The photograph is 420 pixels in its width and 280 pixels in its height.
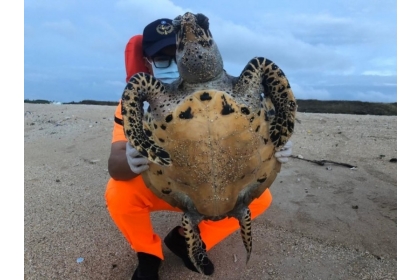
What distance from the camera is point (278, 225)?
4055mm

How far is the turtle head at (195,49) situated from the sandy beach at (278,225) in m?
1.77

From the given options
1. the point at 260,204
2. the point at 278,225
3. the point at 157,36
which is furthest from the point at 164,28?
the point at 278,225

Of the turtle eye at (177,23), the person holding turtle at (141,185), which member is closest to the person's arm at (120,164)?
the person holding turtle at (141,185)

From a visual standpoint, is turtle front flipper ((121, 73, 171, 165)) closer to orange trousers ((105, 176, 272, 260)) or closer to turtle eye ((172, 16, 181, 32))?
turtle eye ((172, 16, 181, 32))

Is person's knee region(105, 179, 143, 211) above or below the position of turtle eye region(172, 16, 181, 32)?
below

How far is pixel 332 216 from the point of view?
4.19 m

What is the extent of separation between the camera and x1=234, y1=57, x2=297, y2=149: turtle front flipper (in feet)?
7.96

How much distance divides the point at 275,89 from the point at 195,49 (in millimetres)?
555

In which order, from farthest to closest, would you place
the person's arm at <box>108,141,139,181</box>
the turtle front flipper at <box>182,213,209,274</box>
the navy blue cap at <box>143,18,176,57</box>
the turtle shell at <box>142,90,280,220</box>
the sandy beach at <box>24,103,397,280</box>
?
the sandy beach at <box>24,103,397,280</box>
the navy blue cap at <box>143,18,176,57</box>
the person's arm at <box>108,141,139,181</box>
the turtle front flipper at <box>182,213,209,274</box>
the turtle shell at <box>142,90,280,220</box>

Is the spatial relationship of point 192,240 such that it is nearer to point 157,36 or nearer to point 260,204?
point 260,204

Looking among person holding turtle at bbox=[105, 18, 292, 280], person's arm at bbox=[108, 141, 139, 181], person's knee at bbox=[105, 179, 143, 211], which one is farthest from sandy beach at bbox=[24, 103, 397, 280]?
person's arm at bbox=[108, 141, 139, 181]

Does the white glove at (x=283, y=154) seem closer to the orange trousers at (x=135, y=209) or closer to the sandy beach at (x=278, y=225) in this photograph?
the orange trousers at (x=135, y=209)

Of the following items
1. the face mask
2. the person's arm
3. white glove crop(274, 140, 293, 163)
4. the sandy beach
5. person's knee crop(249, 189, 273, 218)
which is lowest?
the sandy beach
